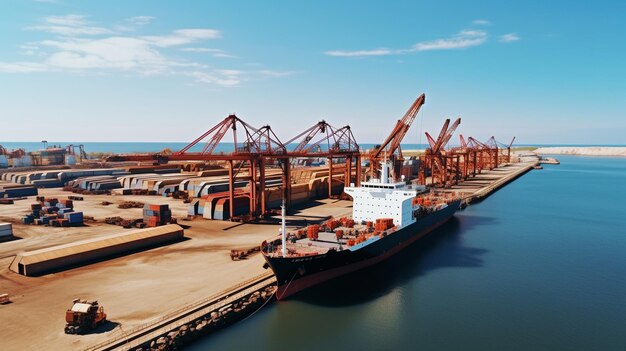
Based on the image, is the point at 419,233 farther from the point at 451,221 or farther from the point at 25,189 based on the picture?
the point at 25,189

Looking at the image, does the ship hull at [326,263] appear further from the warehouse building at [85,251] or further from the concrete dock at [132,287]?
the warehouse building at [85,251]

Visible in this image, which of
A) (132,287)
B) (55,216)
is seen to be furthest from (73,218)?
(132,287)

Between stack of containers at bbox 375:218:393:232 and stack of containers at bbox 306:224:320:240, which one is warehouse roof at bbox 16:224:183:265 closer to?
stack of containers at bbox 306:224:320:240

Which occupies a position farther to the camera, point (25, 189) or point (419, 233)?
point (25, 189)

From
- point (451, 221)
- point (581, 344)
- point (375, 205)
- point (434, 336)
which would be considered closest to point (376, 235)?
point (375, 205)

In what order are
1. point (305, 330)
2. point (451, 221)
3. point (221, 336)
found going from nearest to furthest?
point (221, 336), point (305, 330), point (451, 221)

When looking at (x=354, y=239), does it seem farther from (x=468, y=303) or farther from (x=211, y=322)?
(x=211, y=322)
